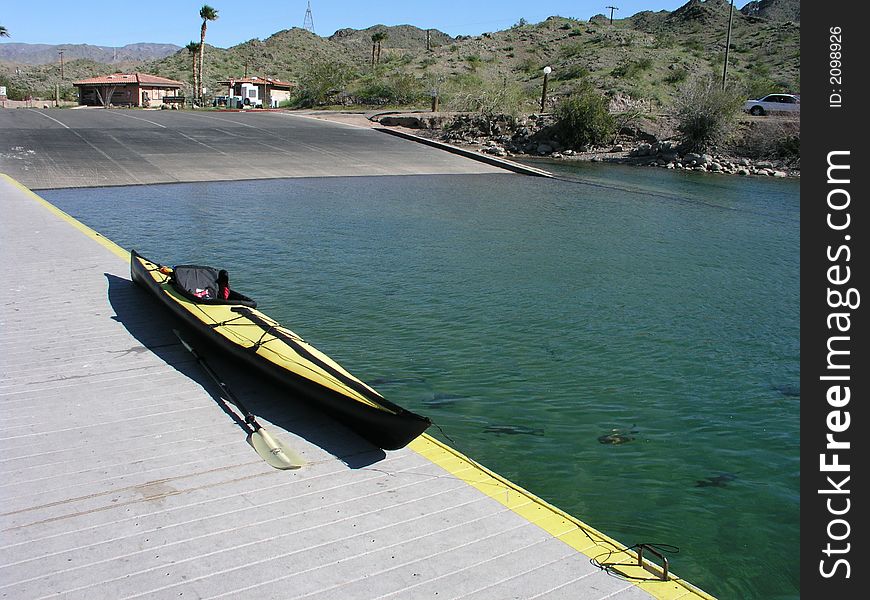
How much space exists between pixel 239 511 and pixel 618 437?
4.13 metres

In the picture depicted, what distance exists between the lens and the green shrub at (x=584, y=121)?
147ft

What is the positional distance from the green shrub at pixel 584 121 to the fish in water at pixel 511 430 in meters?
39.0

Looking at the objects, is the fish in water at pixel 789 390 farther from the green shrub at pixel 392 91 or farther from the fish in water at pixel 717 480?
the green shrub at pixel 392 91

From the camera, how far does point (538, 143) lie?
46438 mm

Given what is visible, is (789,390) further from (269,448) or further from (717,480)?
(269,448)

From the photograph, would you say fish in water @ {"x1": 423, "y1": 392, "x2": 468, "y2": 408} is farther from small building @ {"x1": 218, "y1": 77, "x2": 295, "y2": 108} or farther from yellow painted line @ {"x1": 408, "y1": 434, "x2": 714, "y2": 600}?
small building @ {"x1": 218, "y1": 77, "x2": 295, "y2": 108}

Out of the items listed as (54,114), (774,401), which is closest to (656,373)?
(774,401)

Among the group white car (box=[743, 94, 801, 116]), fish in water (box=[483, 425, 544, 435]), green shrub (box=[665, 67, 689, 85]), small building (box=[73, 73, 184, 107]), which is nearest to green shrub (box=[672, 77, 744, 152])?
white car (box=[743, 94, 801, 116])

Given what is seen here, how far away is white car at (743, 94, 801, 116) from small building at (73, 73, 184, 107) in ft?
165

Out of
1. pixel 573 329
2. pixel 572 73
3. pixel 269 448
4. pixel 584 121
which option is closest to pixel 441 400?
pixel 269 448

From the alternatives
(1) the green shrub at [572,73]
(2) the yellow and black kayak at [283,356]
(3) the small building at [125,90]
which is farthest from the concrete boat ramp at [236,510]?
(3) the small building at [125,90]
